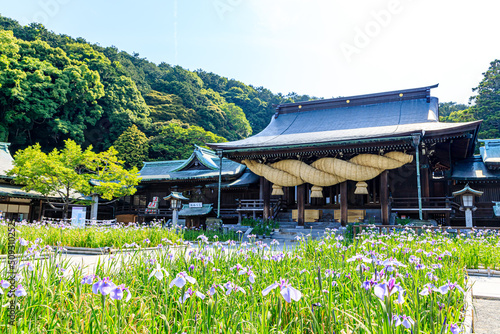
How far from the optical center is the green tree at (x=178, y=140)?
36.6 metres

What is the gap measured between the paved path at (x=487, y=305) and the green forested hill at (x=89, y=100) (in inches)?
1301

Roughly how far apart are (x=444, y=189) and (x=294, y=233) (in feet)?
32.3

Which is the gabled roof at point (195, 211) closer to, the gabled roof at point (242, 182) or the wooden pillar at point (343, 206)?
the gabled roof at point (242, 182)

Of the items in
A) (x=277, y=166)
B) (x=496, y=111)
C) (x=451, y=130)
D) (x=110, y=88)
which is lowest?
(x=277, y=166)

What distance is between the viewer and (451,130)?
546 inches

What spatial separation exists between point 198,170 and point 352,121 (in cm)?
1064

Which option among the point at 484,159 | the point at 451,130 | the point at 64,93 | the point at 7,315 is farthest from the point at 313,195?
the point at 64,93

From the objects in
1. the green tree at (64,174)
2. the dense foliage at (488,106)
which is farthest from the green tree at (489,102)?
the green tree at (64,174)

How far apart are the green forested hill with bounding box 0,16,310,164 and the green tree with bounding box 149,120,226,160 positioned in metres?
0.11

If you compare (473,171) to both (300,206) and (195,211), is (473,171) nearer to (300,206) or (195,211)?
(300,206)

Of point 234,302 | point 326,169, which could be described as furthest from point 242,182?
point 234,302

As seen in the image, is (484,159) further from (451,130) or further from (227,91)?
(227,91)

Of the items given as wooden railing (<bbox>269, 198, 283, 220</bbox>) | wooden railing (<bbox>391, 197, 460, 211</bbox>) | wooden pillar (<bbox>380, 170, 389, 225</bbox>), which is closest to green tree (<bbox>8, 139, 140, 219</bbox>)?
wooden railing (<bbox>269, 198, 283, 220</bbox>)

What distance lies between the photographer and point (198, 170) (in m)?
24.1
